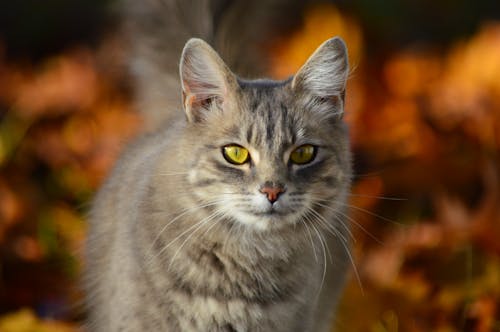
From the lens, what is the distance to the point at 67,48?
19.7 feet

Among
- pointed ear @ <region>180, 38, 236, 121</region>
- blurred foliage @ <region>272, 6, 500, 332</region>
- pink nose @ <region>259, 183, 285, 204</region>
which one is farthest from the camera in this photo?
blurred foliage @ <region>272, 6, 500, 332</region>

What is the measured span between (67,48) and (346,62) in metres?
3.56

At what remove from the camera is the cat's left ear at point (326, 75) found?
2.79 m

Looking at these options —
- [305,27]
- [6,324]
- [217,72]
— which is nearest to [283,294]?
[217,72]

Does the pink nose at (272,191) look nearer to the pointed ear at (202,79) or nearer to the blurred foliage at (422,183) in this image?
the pointed ear at (202,79)

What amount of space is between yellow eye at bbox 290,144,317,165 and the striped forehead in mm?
36

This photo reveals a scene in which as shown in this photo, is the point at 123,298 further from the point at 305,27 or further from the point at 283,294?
the point at 305,27

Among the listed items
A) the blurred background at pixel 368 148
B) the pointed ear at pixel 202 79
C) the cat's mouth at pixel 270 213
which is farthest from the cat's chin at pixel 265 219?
the blurred background at pixel 368 148

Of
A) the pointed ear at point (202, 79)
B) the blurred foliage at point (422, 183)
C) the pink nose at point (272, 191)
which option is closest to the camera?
the pink nose at point (272, 191)

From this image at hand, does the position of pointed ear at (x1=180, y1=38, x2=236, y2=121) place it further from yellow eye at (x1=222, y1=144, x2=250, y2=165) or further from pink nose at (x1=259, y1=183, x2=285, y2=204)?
pink nose at (x1=259, y1=183, x2=285, y2=204)

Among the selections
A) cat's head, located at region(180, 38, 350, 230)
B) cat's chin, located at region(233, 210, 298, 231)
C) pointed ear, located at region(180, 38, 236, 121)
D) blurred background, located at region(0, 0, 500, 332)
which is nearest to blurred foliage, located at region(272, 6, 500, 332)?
blurred background, located at region(0, 0, 500, 332)

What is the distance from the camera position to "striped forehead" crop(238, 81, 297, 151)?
2.67 m

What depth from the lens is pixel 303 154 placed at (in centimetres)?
273

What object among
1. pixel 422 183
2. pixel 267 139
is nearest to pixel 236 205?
pixel 267 139
